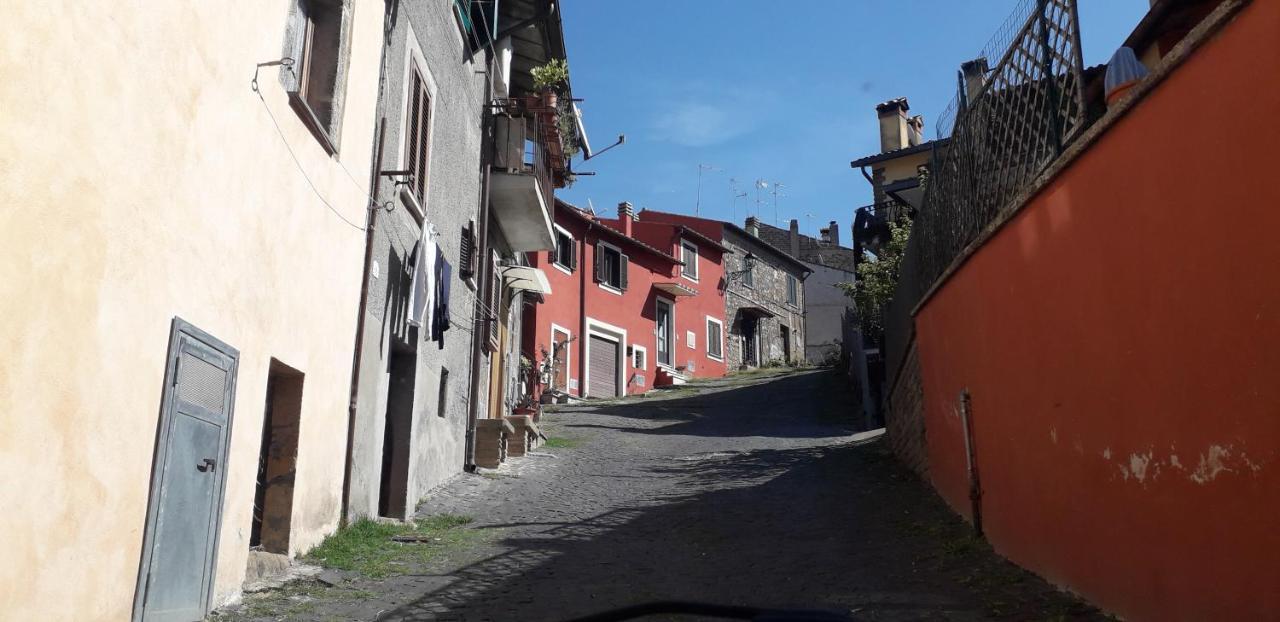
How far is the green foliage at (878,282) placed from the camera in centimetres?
1941

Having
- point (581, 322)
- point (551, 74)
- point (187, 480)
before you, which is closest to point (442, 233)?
point (551, 74)

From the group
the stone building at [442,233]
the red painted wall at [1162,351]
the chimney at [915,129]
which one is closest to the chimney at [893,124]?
the chimney at [915,129]

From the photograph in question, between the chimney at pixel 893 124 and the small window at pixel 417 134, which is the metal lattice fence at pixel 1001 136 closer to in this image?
the small window at pixel 417 134

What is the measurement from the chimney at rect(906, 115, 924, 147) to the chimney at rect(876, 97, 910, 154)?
314 millimetres

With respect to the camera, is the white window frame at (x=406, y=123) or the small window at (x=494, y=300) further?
the small window at (x=494, y=300)

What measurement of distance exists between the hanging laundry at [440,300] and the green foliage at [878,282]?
402 inches

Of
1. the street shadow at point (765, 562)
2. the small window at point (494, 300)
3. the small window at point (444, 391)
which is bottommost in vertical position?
the street shadow at point (765, 562)

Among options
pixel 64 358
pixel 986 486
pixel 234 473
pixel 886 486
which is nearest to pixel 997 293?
pixel 986 486

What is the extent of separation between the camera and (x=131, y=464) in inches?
191

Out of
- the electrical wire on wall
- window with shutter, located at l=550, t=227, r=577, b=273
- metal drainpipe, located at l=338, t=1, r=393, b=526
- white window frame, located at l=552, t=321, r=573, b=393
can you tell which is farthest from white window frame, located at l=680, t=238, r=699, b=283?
the electrical wire on wall

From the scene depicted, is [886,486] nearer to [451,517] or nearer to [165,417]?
[451,517]

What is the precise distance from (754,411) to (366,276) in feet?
46.2

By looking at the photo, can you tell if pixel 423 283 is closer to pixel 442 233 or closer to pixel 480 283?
pixel 442 233

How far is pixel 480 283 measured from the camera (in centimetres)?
1423
